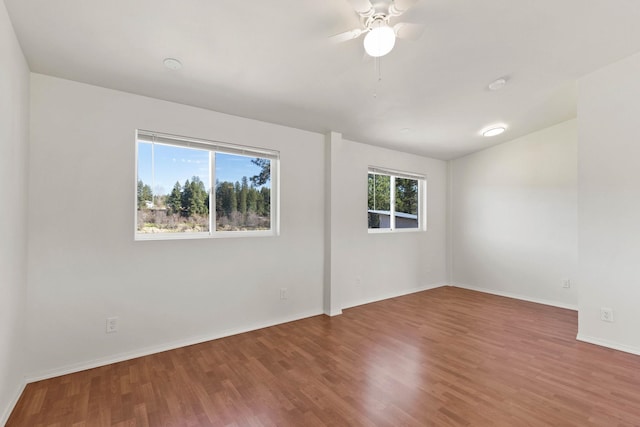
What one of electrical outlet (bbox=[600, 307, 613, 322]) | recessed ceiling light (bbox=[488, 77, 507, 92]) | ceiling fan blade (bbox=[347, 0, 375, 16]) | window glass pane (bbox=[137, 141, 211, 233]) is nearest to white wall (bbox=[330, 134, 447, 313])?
window glass pane (bbox=[137, 141, 211, 233])

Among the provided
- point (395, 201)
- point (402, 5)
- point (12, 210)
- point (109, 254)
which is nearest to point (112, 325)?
point (109, 254)

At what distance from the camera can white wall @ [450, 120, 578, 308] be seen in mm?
4152

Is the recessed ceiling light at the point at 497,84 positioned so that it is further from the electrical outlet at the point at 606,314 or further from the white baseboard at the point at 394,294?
the white baseboard at the point at 394,294

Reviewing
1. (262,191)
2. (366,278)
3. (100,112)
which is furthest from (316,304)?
(100,112)

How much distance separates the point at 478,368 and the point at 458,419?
789 millimetres

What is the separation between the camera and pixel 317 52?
2293mm

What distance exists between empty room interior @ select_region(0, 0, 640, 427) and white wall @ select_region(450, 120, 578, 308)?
0.06 metres

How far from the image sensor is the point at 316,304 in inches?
151

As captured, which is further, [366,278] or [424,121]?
[366,278]

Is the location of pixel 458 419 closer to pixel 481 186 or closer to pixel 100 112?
pixel 100 112

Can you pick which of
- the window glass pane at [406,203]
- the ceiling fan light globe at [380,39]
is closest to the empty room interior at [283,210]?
the ceiling fan light globe at [380,39]

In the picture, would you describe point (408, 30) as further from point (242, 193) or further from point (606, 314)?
point (606, 314)

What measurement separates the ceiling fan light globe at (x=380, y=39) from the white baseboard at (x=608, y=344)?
3.56m

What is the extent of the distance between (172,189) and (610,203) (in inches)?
177
